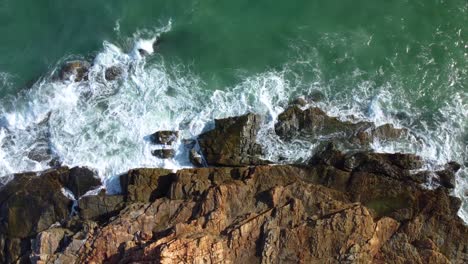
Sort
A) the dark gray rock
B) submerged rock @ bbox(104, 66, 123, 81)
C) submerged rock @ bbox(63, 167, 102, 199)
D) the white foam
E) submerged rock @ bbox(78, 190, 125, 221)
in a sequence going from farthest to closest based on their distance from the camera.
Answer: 1. submerged rock @ bbox(104, 66, 123, 81)
2. the white foam
3. submerged rock @ bbox(63, 167, 102, 199)
4. the dark gray rock
5. submerged rock @ bbox(78, 190, 125, 221)

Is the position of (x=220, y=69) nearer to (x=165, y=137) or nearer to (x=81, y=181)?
(x=165, y=137)

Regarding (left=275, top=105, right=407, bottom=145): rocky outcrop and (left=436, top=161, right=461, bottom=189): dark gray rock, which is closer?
(left=436, top=161, right=461, bottom=189): dark gray rock

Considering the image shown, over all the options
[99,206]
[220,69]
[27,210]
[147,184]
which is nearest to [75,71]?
[220,69]

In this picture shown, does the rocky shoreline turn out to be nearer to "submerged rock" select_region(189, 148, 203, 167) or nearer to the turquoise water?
"submerged rock" select_region(189, 148, 203, 167)

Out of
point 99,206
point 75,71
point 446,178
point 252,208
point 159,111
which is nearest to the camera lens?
point 252,208

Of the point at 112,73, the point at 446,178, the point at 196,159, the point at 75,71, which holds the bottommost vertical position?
the point at 446,178

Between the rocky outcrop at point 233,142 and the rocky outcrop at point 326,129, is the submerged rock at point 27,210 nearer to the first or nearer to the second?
the rocky outcrop at point 233,142

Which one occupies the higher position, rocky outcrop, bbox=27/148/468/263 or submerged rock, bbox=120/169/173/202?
submerged rock, bbox=120/169/173/202

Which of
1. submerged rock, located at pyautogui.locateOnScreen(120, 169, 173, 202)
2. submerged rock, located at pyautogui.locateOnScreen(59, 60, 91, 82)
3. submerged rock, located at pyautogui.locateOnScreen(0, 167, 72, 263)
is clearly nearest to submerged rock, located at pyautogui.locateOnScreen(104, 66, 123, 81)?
submerged rock, located at pyautogui.locateOnScreen(59, 60, 91, 82)
